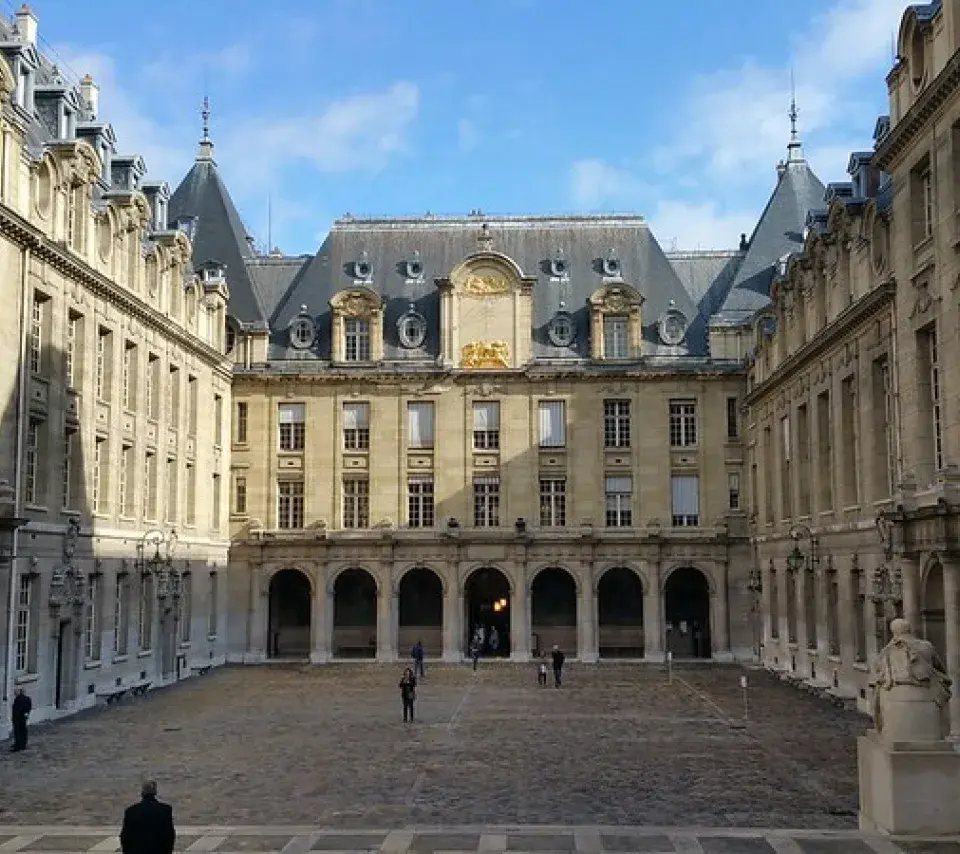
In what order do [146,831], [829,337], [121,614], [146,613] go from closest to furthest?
[146,831]
[829,337]
[121,614]
[146,613]

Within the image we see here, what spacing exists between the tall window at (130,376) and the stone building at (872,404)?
24.2 meters

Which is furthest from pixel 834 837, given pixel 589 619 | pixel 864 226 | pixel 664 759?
pixel 589 619

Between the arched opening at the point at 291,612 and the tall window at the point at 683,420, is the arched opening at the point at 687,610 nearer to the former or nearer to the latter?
the tall window at the point at 683,420

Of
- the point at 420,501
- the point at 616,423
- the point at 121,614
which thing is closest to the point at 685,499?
the point at 616,423

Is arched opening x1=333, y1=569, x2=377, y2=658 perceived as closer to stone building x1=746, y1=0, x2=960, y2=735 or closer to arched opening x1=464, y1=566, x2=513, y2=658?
arched opening x1=464, y1=566, x2=513, y2=658

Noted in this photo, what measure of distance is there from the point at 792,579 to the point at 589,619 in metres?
12.6

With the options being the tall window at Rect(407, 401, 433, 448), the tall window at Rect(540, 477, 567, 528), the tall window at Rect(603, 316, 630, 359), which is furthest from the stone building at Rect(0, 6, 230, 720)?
the tall window at Rect(603, 316, 630, 359)

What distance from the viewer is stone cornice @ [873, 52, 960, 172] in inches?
1037

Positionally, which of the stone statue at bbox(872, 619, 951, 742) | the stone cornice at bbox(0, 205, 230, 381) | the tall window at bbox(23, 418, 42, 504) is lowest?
the stone statue at bbox(872, 619, 951, 742)

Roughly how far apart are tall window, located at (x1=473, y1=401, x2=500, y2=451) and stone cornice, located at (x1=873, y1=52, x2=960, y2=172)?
29.7 m

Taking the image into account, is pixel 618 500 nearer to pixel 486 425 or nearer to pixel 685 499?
pixel 685 499

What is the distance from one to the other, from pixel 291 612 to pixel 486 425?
1425 cm

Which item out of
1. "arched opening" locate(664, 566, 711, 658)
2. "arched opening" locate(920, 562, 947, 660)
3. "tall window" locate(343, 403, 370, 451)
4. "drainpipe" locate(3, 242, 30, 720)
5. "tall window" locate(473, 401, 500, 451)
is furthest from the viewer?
"arched opening" locate(664, 566, 711, 658)

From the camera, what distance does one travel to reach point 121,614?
4219cm
